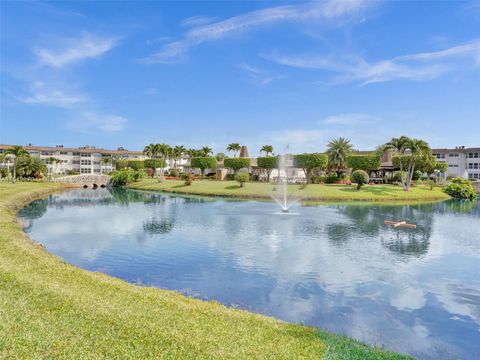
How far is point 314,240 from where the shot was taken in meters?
29.6

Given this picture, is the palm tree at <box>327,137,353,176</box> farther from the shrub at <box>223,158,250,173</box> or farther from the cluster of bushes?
the cluster of bushes

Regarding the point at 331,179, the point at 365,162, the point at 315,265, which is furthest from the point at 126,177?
the point at 315,265

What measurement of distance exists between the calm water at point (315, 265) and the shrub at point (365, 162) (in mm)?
50685

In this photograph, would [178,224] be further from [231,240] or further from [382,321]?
[382,321]

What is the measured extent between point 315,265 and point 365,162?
75731 millimetres

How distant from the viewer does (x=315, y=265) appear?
2208 cm

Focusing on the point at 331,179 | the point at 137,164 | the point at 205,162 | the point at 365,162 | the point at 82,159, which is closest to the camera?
the point at 331,179

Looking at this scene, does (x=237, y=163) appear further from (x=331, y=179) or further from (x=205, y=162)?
(x=331, y=179)

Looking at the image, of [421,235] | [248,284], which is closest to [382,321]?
[248,284]

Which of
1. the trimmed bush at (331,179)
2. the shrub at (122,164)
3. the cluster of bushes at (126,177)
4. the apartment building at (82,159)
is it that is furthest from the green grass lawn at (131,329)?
the apartment building at (82,159)

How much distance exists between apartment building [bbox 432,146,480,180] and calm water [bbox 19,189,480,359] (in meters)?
83.8

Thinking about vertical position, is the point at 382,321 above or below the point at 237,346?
below

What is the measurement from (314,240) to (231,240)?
22.3ft

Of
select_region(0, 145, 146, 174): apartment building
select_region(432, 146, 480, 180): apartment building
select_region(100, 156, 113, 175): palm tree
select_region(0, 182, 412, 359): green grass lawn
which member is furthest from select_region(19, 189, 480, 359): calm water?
select_region(0, 145, 146, 174): apartment building
